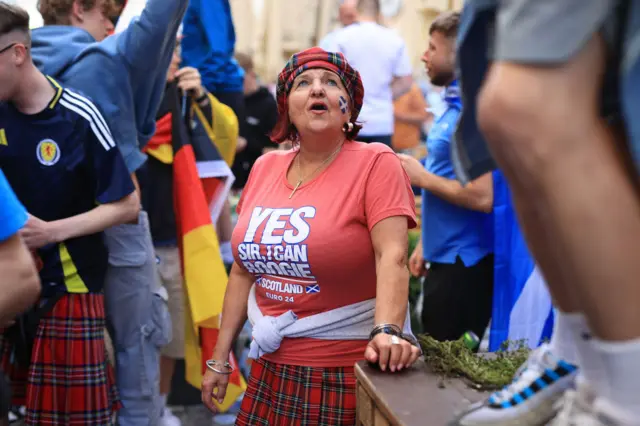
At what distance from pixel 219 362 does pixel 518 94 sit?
5.77ft

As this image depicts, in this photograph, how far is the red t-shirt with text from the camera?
7.60 feet

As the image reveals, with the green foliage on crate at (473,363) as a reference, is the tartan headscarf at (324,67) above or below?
above

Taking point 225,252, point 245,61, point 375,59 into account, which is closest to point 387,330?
point 225,252

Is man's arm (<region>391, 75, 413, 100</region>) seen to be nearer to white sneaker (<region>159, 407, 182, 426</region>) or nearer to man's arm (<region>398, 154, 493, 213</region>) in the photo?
man's arm (<region>398, 154, 493, 213</region>)

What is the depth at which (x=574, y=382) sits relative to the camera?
1.35m

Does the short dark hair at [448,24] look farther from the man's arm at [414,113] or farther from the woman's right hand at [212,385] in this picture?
the man's arm at [414,113]

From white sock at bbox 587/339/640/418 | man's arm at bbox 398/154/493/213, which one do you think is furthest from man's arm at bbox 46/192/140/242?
white sock at bbox 587/339/640/418

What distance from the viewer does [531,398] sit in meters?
1.36

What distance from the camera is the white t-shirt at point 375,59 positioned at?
558 cm

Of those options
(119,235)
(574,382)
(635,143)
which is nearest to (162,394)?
(119,235)

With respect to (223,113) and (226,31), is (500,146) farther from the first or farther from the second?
(226,31)

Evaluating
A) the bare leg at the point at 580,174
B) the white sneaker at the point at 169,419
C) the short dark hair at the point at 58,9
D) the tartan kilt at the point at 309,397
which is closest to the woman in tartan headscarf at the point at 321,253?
the tartan kilt at the point at 309,397

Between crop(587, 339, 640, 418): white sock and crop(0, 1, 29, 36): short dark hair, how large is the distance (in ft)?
7.56

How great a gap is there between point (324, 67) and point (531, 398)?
1.43 meters
